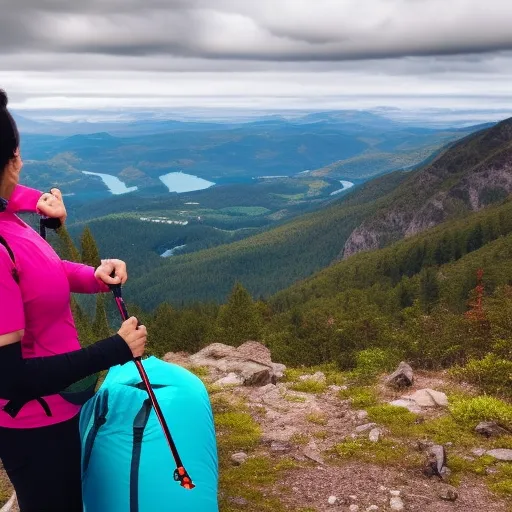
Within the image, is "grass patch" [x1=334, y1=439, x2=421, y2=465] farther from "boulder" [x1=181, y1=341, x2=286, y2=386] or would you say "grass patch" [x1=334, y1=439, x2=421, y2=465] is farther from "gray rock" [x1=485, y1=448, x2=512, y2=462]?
"boulder" [x1=181, y1=341, x2=286, y2=386]

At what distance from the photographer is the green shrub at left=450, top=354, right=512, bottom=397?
1105cm

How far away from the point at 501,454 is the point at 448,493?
1661 mm

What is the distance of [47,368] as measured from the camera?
3.65 m

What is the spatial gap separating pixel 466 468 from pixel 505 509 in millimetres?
1036

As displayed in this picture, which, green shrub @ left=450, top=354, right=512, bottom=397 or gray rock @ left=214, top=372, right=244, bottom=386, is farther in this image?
gray rock @ left=214, top=372, right=244, bottom=386

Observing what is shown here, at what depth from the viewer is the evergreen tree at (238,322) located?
44969mm

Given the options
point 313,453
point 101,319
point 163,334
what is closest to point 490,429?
point 313,453

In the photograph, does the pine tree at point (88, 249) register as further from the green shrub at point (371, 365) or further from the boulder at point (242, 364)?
the green shrub at point (371, 365)

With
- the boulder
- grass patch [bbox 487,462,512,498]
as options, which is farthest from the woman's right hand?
the boulder

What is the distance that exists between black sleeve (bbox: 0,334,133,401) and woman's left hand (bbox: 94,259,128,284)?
Result: 835 millimetres

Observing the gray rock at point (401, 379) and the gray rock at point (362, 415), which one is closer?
the gray rock at point (362, 415)

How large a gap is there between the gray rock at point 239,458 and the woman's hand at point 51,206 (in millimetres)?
5305

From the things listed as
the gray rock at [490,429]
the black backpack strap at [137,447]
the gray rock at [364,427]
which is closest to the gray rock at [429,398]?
the gray rock at [490,429]

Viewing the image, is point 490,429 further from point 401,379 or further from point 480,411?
point 401,379
